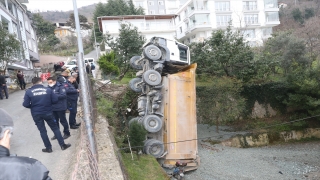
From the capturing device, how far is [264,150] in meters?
14.3

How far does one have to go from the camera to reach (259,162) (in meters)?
12.1

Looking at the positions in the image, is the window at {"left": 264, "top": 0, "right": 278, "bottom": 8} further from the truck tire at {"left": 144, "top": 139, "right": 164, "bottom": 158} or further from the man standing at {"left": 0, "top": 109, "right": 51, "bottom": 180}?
the man standing at {"left": 0, "top": 109, "right": 51, "bottom": 180}

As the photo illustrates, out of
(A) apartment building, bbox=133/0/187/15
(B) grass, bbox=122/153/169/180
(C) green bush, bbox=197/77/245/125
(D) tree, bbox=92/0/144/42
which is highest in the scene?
(A) apartment building, bbox=133/0/187/15

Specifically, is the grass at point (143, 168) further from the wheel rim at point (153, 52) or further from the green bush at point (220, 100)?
the green bush at point (220, 100)

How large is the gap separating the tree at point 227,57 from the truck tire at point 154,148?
9142mm

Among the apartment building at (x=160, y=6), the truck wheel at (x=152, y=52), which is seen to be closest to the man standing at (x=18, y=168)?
the truck wheel at (x=152, y=52)

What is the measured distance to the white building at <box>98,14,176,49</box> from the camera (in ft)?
108

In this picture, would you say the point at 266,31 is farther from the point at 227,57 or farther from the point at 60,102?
the point at 60,102

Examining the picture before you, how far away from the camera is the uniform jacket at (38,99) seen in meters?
4.72

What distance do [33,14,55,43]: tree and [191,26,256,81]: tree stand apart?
36.9m

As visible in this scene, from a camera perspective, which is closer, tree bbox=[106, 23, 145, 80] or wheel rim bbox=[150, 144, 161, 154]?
wheel rim bbox=[150, 144, 161, 154]

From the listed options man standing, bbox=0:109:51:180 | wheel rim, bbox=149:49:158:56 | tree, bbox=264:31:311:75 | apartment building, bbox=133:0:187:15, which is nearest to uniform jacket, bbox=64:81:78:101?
wheel rim, bbox=149:49:158:56

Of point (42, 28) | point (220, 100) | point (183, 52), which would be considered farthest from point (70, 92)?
point (42, 28)

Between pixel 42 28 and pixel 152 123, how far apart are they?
141 ft
